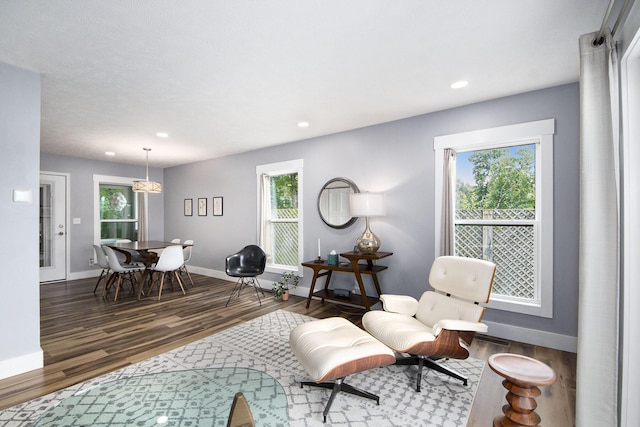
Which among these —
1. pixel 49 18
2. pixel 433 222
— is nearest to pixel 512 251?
pixel 433 222

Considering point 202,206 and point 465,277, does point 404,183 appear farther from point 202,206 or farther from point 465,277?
point 202,206

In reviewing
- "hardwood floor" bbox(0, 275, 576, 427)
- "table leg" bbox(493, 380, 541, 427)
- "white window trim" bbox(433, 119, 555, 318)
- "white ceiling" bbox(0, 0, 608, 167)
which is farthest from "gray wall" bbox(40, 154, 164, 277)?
"table leg" bbox(493, 380, 541, 427)

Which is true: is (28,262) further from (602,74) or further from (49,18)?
(602,74)

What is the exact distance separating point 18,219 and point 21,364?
1191 millimetres

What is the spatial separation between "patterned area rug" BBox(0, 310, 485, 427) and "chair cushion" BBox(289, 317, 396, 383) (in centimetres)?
33

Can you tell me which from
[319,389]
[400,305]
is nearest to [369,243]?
[400,305]

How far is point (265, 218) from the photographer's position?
549 centimetres

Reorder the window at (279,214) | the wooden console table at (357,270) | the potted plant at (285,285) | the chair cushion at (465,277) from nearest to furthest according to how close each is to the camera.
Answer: the chair cushion at (465,277) < the wooden console table at (357,270) < the potted plant at (285,285) < the window at (279,214)

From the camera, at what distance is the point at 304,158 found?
4910mm


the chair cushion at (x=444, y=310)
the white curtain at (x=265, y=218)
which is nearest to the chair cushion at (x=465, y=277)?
the chair cushion at (x=444, y=310)

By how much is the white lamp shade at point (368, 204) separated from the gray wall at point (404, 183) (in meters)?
0.27

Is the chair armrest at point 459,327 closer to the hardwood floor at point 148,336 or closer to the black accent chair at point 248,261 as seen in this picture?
the hardwood floor at point 148,336

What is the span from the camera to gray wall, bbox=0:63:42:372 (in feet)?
8.00

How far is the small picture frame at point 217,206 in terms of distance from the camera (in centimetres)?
622
